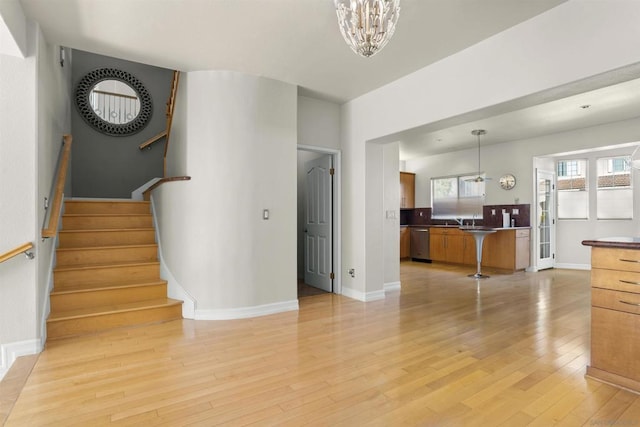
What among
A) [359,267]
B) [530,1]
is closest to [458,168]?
[359,267]

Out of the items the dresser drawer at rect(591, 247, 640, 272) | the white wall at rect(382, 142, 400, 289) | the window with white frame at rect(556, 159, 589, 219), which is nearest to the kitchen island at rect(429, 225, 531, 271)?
the window with white frame at rect(556, 159, 589, 219)

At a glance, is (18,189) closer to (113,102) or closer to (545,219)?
(113,102)

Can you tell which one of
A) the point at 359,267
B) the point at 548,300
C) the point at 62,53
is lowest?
the point at 548,300

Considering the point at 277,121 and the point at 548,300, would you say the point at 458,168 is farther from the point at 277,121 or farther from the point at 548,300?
the point at 277,121

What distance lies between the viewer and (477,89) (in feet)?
10.4

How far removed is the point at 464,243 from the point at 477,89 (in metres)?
5.13

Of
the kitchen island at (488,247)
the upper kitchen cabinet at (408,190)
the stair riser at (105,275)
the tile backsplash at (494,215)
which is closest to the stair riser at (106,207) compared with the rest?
the stair riser at (105,275)

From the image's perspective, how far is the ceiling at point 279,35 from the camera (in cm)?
264

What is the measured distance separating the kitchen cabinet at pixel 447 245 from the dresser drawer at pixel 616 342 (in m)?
5.43

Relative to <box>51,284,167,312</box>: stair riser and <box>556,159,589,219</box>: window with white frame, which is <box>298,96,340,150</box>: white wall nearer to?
<box>51,284,167,312</box>: stair riser

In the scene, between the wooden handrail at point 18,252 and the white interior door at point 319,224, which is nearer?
the wooden handrail at point 18,252

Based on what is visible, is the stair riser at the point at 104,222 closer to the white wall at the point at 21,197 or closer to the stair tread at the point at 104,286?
the stair tread at the point at 104,286

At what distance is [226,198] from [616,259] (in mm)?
3459

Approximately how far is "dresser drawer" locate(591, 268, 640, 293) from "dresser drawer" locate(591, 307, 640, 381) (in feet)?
0.54
